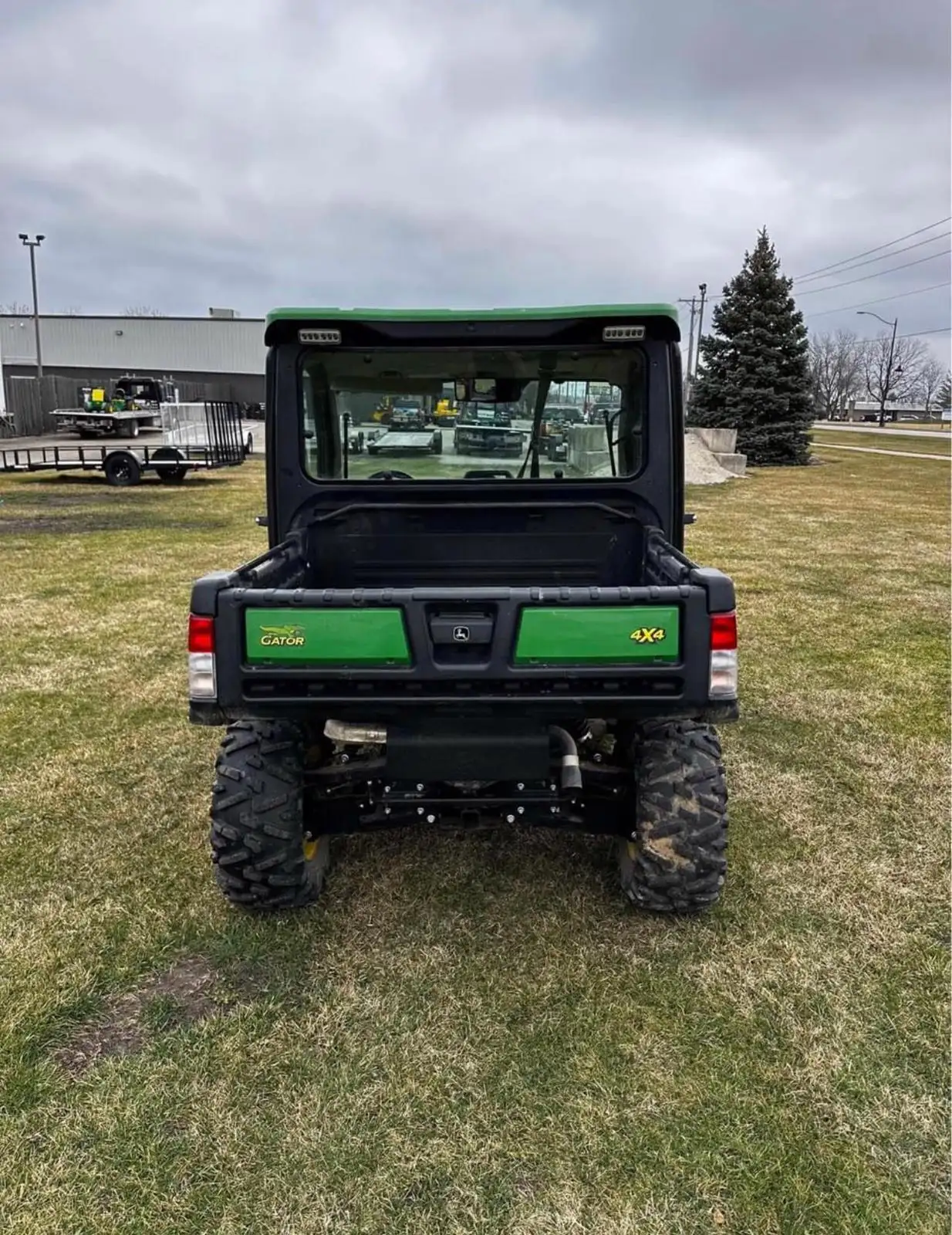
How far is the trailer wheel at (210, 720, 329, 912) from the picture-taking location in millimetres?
2887

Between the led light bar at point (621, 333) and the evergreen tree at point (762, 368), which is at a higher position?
the evergreen tree at point (762, 368)

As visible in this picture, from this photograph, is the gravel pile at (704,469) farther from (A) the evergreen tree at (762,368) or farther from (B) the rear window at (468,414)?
(B) the rear window at (468,414)

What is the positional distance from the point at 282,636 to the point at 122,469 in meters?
17.6

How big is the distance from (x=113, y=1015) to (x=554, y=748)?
1612 millimetres

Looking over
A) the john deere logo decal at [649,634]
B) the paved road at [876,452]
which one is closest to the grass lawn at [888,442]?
the paved road at [876,452]

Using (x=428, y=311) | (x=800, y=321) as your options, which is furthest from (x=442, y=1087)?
(x=800, y=321)

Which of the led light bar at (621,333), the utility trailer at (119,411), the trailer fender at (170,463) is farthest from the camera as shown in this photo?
the utility trailer at (119,411)

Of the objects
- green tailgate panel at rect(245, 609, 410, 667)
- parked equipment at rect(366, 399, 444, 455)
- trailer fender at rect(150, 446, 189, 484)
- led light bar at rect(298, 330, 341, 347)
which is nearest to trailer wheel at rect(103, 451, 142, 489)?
trailer fender at rect(150, 446, 189, 484)

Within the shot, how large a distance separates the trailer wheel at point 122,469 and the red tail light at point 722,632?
17.9 metres

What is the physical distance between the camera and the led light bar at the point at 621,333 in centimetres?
332

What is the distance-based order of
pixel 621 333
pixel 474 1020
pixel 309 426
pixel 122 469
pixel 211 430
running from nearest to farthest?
pixel 474 1020 < pixel 621 333 < pixel 309 426 < pixel 122 469 < pixel 211 430

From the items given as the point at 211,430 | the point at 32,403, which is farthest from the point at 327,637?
the point at 32,403

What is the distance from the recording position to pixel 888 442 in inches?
1694

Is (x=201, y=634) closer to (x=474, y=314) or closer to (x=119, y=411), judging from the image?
(x=474, y=314)
